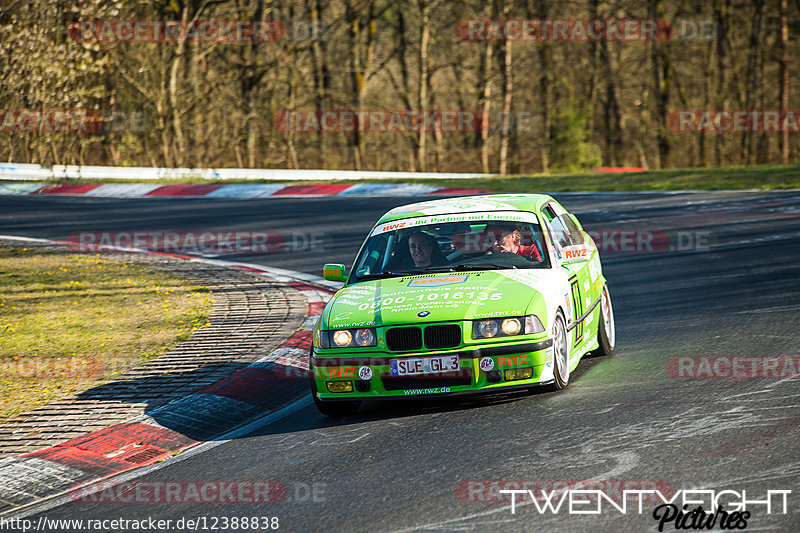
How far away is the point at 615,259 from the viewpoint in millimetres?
14781

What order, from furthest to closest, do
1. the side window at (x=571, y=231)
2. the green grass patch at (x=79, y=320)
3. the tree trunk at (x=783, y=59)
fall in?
the tree trunk at (x=783, y=59), the side window at (x=571, y=231), the green grass patch at (x=79, y=320)

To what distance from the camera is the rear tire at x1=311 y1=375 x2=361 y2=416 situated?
23.3 feet

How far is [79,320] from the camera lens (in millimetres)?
11086

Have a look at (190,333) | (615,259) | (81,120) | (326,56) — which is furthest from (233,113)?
(190,333)

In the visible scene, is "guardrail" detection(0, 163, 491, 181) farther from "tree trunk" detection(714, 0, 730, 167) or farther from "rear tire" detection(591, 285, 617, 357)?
"tree trunk" detection(714, 0, 730, 167)

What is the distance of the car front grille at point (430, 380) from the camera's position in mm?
6773

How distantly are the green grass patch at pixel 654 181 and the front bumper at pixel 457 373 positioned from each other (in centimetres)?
1811

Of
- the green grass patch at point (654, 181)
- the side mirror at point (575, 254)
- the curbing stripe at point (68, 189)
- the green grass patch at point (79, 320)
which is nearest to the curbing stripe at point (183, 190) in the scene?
the green grass patch at point (654, 181)

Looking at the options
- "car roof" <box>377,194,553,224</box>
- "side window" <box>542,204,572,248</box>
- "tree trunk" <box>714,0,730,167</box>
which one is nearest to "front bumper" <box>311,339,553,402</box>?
"side window" <box>542,204,572,248</box>

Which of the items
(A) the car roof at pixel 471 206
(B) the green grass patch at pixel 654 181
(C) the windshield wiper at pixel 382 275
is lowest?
(C) the windshield wiper at pixel 382 275

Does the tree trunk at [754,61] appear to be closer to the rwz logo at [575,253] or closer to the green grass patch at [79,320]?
the green grass patch at [79,320]

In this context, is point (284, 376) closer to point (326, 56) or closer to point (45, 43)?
point (45, 43)

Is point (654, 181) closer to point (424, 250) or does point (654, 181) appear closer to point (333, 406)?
point (424, 250)

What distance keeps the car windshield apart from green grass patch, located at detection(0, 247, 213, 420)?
8.45 ft
